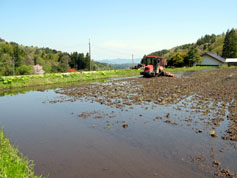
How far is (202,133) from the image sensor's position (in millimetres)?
6102

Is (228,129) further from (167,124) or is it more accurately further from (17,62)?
(17,62)

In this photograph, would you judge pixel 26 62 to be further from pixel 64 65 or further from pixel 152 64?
pixel 152 64

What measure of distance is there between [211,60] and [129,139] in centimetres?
6464

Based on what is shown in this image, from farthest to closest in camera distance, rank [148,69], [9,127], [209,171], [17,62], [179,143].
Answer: [17,62] → [148,69] → [9,127] → [179,143] → [209,171]

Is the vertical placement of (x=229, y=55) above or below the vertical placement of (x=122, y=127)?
above

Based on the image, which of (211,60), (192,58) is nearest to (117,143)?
(192,58)

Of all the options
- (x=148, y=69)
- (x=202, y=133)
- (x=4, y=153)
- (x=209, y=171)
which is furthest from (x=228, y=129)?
(x=148, y=69)

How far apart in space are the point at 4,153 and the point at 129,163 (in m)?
3.00

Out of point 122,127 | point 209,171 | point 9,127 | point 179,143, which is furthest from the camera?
point 9,127

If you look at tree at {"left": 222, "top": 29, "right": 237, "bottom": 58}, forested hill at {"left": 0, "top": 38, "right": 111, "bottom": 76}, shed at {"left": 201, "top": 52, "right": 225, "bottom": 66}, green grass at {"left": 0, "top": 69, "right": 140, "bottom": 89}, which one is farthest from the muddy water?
tree at {"left": 222, "top": 29, "right": 237, "bottom": 58}

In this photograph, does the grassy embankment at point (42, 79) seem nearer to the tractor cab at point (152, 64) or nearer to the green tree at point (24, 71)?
the tractor cab at point (152, 64)

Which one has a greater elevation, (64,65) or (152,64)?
(64,65)

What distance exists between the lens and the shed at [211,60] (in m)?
59.8

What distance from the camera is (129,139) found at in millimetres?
5887
